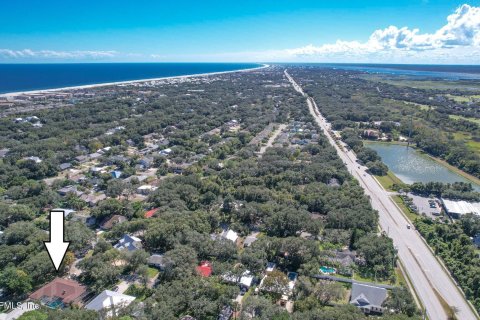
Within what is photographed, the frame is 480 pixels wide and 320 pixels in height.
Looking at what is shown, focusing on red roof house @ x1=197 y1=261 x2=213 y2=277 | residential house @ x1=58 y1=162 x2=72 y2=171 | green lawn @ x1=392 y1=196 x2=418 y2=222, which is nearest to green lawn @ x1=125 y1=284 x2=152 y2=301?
red roof house @ x1=197 y1=261 x2=213 y2=277

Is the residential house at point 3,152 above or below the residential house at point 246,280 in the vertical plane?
above

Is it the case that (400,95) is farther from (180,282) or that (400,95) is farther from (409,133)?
(180,282)

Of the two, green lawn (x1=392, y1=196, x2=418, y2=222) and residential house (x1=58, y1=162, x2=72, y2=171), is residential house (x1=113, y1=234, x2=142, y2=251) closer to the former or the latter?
residential house (x1=58, y1=162, x2=72, y2=171)

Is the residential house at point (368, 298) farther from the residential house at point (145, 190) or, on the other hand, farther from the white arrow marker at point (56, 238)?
the residential house at point (145, 190)

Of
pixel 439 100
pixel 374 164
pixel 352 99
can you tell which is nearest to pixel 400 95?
pixel 439 100

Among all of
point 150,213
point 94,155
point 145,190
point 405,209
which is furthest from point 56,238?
point 94,155

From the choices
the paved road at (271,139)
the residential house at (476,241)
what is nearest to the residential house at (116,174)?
the paved road at (271,139)
